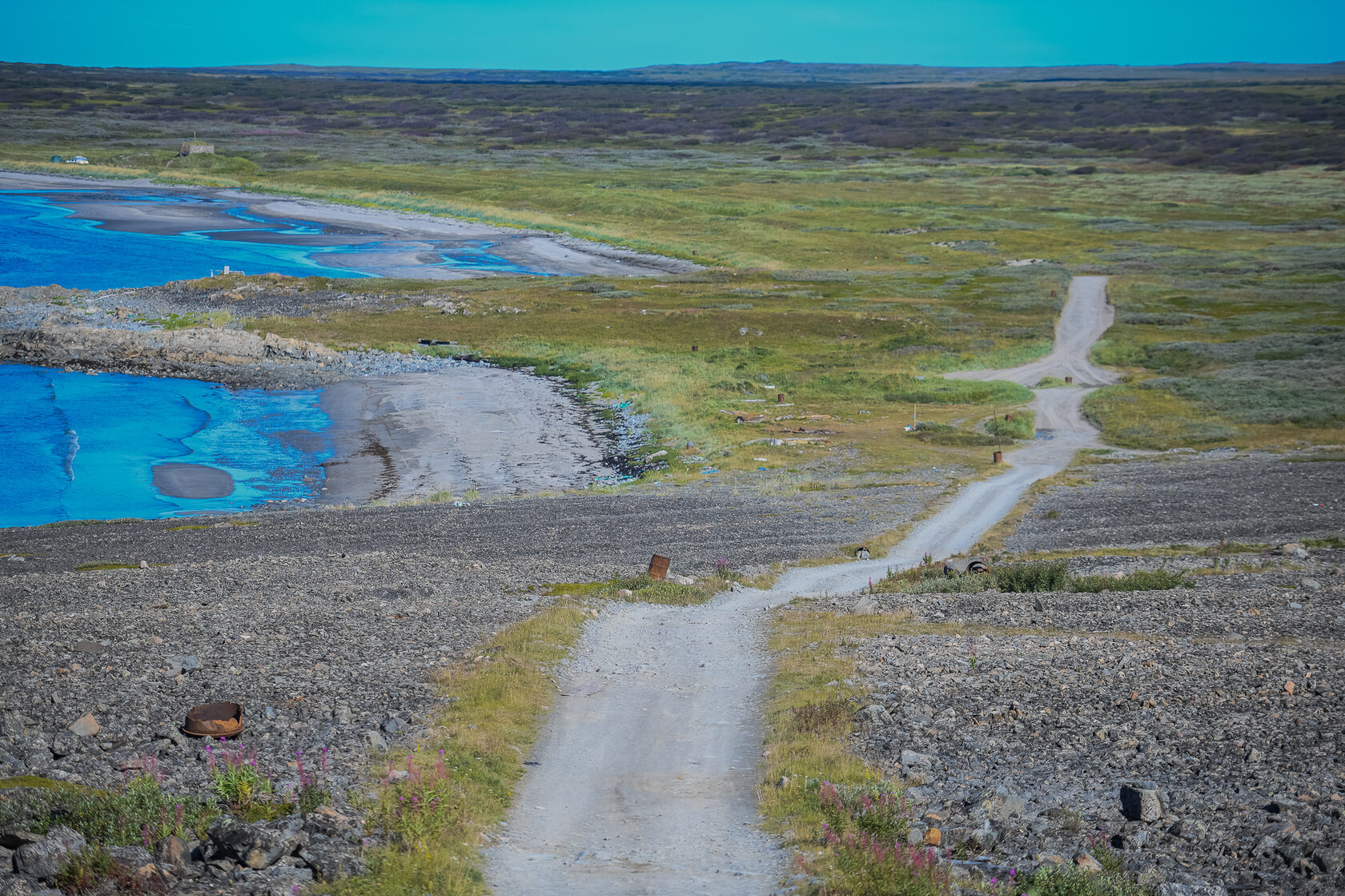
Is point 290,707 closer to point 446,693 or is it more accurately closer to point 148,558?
point 446,693

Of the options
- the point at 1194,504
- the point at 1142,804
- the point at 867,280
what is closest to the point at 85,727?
the point at 1142,804

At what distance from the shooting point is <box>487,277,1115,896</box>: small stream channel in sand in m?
11.1

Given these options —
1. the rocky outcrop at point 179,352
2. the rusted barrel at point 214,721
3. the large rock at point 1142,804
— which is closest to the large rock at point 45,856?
the rusted barrel at point 214,721

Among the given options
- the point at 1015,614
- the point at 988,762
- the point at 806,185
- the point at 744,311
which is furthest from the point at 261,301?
the point at 806,185

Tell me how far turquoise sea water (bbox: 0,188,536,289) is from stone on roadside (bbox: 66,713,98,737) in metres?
78.3

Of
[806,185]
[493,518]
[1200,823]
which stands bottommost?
[493,518]

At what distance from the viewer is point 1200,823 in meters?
11.6

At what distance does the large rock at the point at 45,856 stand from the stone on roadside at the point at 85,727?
3.60 m

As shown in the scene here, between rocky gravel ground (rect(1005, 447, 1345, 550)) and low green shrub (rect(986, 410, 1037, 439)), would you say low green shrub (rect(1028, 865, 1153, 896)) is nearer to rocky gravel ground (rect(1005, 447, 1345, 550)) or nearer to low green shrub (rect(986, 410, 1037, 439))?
rocky gravel ground (rect(1005, 447, 1345, 550))

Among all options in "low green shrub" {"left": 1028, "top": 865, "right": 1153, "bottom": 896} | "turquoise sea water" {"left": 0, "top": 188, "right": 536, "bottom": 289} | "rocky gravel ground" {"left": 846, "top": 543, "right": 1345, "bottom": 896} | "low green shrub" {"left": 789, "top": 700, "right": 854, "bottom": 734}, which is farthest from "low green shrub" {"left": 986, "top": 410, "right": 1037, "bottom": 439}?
"turquoise sea water" {"left": 0, "top": 188, "right": 536, "bottom": 289}

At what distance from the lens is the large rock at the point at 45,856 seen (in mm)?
9258

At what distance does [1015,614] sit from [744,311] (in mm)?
59227

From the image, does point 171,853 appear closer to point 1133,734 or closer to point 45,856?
point 45,856

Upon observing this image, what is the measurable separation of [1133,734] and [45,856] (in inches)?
493
